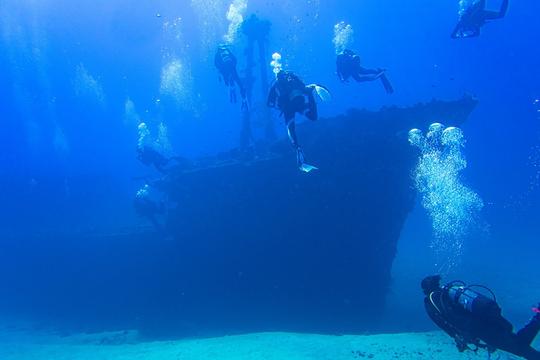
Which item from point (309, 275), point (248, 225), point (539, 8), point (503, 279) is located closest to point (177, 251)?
point (248, 225)

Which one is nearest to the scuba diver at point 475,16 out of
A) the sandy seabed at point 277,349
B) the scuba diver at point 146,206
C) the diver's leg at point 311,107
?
the diver's leg at point 311,107

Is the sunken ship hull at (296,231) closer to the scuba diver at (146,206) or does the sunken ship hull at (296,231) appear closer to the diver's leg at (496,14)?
the scuba diver at (146,206)

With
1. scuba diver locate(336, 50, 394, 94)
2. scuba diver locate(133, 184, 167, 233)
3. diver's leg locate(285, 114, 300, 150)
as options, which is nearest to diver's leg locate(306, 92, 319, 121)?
diver's leg locate(285, 114, 300, 150)

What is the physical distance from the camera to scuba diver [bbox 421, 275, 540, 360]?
4250 millimetres

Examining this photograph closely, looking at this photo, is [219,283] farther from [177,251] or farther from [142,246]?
[142,246]

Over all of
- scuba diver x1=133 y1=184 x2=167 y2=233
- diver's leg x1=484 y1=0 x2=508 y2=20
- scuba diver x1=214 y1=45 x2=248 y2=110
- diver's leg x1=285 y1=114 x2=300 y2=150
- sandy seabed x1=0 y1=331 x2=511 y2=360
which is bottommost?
sandy seabed x1=0 y1=331 x2=511 y2=360

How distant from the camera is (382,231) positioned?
41.5 feet

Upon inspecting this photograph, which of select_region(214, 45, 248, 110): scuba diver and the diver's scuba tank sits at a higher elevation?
select_region(214, 45, 248, 110): scuba diver

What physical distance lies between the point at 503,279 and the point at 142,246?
17.5m

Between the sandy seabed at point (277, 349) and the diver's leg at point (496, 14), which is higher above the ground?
the diver's leg at point (496, 14)

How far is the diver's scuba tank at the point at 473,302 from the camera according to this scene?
13.8 ft

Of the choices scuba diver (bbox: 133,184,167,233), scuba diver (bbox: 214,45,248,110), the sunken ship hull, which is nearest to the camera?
scuba diver (bbox: 214,45,248,110)

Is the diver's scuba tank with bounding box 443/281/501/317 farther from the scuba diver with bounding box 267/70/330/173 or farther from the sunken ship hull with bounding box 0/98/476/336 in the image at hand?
the sunken ship hull with bounding box 0/98/476/336

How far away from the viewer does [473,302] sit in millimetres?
4277
